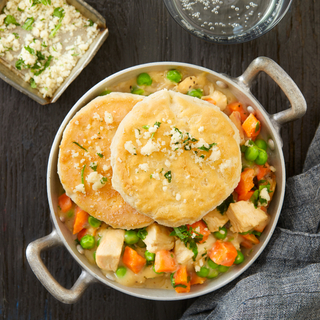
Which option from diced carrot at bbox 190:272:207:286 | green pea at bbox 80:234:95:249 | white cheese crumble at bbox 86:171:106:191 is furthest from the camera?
diced carrot at bbox 190:272:207:286

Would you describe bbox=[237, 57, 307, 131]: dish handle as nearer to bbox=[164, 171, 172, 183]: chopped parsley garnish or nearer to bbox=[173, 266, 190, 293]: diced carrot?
bbox=[164, 171, 172, 183]: chopped parsley garnish

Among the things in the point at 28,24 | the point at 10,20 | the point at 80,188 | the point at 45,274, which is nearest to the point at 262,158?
the point at 80,188

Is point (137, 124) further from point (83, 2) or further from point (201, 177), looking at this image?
point (83, 2)

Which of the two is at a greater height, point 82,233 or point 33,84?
point 33,84

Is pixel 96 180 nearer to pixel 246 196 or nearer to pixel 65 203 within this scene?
pixel 65 203

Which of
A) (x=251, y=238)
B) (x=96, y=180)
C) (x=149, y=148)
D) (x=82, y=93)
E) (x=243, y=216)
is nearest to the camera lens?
(x=149, y=148)

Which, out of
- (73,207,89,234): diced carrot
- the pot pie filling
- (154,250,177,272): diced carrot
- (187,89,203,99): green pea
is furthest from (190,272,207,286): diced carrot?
(187,89,203,99): green pea
